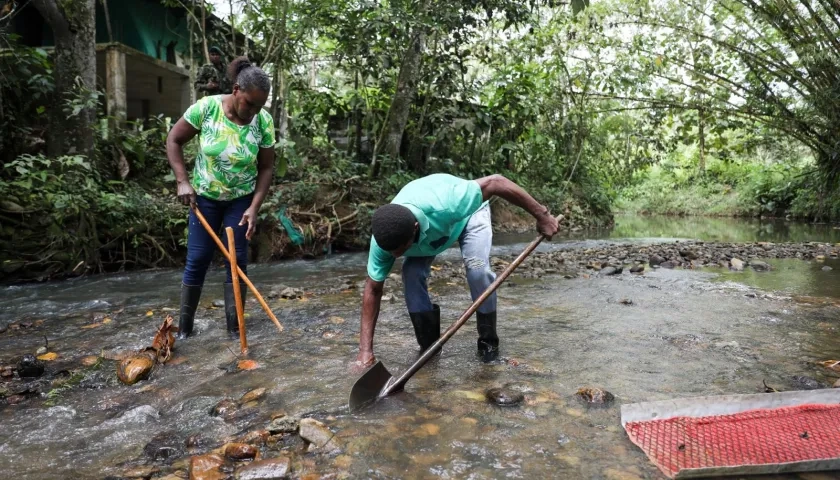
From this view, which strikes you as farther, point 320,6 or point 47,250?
point 320,6

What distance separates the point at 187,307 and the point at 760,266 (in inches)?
268

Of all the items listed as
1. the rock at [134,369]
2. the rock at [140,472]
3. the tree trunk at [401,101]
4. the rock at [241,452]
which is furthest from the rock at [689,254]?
the rock at [140,472]

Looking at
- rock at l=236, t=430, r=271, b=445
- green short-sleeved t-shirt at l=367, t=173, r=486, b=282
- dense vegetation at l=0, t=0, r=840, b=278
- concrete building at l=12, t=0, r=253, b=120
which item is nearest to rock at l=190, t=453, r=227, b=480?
rock at l=236, t=430, r=271, b=445

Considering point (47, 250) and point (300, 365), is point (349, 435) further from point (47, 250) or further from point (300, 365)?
point (47, 250)

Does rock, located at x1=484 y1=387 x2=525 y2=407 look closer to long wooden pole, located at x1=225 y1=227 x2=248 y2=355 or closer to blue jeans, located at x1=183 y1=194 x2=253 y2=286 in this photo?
long wooden pole, located at x1=225 y1=227 x2=248 y2=355

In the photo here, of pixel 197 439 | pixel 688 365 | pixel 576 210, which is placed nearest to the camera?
pixel 197 439

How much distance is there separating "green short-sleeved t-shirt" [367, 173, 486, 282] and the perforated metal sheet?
1.18 metres

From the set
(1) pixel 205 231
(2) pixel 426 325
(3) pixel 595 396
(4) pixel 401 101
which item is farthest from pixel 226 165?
(4) pixel 401 101

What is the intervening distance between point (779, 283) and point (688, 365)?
369 centimetres

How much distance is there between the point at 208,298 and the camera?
5160mm

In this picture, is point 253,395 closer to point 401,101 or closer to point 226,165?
point 226,165

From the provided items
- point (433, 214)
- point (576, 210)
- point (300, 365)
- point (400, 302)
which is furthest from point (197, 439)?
point (576, 210)

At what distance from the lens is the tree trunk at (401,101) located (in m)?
9.23

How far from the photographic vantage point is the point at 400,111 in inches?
382
